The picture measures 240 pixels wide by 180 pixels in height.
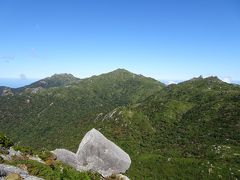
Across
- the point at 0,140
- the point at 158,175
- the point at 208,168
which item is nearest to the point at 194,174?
the point at 208,168

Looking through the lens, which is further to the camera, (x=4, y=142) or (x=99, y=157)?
(x=99, y=157)

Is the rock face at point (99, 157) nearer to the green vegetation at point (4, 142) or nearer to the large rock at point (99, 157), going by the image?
the large rock at point (99, 157)

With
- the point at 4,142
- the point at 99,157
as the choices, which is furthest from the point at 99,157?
the point at 4,142

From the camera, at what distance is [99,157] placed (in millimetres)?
57750

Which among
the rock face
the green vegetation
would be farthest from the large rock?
the green vegetation

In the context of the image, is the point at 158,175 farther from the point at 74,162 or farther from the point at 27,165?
the point at 27,165

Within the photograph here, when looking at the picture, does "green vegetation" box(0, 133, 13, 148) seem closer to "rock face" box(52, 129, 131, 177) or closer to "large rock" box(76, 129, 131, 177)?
"rock face" box(52, 129, 131, 177)

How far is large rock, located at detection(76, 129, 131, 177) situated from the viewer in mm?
57281

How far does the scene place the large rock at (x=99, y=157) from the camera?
57.3m

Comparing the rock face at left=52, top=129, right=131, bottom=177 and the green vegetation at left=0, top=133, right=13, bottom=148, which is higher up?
the green vegetation at left=0, top=133, right=13, bottom=148

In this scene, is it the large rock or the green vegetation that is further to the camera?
the large rock

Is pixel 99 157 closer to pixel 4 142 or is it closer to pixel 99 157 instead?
pixel 99 157

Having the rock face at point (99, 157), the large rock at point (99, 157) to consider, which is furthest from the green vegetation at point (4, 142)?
the large rock at point (99, 157)

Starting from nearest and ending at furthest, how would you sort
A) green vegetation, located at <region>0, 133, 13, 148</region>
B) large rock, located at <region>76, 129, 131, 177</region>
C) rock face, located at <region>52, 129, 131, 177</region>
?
green vegetation, located at <region>0, 133, 13, 148</region>
rock face, located at <region>52, 129, 131, 177</region>
large rock, located at <region>76, 129, 131, 177</region>
